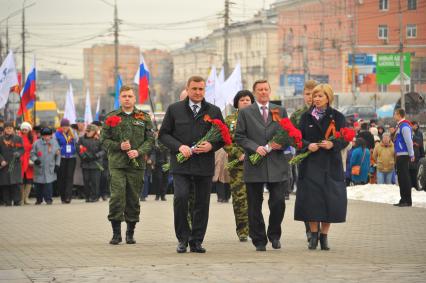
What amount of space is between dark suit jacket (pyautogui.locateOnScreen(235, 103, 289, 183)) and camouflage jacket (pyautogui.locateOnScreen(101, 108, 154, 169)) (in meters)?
1.44

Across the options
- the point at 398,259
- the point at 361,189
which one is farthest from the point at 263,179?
the point at 361,189

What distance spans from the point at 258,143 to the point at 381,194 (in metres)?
11.6

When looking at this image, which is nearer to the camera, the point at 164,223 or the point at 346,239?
the point at 346,239

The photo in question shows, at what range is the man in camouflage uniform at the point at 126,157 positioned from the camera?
13.5m

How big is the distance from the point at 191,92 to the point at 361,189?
12997 mm

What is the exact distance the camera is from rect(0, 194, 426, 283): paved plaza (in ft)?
32.2

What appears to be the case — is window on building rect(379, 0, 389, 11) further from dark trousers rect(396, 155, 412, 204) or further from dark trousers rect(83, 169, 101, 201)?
dark trousers rect(396, 155, 412, 204)

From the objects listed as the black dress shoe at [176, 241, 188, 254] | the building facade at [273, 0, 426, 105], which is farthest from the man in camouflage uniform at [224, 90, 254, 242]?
the building facade at [273, 0, 426, 105]

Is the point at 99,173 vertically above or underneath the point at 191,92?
underneath

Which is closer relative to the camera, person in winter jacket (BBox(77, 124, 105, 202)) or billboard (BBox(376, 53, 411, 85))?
person in winter jacket (BBox(77, 124, 105, 202))

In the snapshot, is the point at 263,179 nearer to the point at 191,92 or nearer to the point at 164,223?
the point at 191,92

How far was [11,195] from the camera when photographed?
2498 cm

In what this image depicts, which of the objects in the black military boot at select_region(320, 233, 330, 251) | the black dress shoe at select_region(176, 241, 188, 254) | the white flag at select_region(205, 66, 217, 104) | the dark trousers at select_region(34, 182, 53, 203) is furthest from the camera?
the white flag at select_region(205, 66, 217, 104)

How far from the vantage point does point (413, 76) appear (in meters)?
92.7
